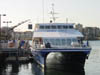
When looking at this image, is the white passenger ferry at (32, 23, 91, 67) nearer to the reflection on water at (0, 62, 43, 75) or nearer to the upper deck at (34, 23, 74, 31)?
the upper deck at (34, 23, 74, 31)

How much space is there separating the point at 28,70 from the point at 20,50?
1057 centimetres

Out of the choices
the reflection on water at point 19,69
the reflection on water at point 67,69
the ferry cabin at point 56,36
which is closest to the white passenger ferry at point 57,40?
the ferry cabin at point 56,36

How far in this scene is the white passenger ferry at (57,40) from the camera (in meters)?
36.0

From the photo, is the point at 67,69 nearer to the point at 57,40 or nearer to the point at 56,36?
the point at 57,40

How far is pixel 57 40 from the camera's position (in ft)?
129

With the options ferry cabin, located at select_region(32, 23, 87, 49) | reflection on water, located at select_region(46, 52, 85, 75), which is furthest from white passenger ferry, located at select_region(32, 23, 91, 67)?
reflection on water, located at select_region(46, 52, 85, 75)

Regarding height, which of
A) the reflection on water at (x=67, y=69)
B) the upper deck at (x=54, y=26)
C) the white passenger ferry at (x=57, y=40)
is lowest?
the reflection on water at (x=67, y=69)

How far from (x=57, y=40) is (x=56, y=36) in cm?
64

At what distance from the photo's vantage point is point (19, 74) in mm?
36594

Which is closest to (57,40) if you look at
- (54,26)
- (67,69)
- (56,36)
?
(56,36)

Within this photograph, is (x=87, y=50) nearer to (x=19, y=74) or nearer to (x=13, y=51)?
(x=19, y=74)

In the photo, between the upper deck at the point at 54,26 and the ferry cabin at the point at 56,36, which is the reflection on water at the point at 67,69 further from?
the upper deck at the point at 54,26

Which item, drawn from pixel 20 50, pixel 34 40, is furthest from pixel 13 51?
pixel 34 40

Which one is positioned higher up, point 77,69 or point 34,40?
point 34,40
